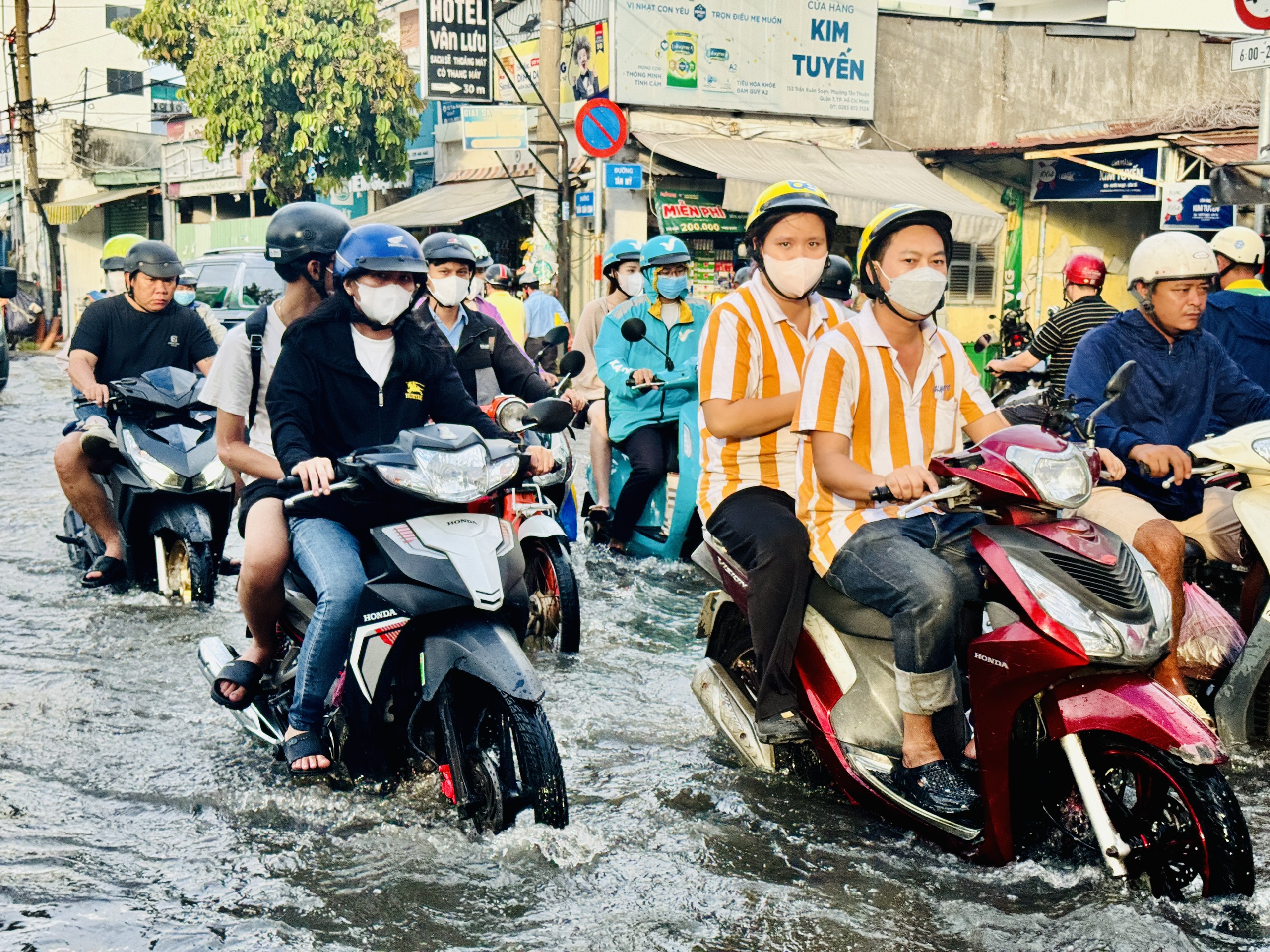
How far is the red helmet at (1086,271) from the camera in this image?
272 inches

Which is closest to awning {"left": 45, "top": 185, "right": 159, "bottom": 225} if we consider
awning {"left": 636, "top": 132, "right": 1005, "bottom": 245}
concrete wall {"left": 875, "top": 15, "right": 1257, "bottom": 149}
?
awning {"left": 636, "top": 132, "right": 1005, "bottom": 245}

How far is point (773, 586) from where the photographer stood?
383 cm

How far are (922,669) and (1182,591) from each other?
1521mm

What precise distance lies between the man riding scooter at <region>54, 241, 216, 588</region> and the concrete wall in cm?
1565

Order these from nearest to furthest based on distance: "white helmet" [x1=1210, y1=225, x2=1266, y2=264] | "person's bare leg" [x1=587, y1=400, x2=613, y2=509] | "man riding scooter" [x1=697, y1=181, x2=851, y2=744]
A: "man riding scooter" [x1=697, y1=181, x2=851, y2=744], "white helmet" [x1=1210, y1=225, x2=1266, y2=264], "person's bare leg" [x1=587, y1=400, x2=613, y2=509]

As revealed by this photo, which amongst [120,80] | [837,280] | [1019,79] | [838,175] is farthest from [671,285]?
[120,80]

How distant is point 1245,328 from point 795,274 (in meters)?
2.91

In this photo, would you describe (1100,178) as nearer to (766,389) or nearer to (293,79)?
(293,79)

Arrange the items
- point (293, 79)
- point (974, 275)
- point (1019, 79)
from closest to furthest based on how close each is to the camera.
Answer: point (974, 275), point (1019, 79), point (293, 79)

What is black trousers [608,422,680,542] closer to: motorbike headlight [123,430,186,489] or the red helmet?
the red helmet

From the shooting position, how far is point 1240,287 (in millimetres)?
6359

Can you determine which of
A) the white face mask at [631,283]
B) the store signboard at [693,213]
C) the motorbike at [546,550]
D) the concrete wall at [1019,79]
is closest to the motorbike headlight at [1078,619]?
the motorbike at [546,550]

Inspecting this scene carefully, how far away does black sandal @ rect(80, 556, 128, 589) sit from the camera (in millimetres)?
7156

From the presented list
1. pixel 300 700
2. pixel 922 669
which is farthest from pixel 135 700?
pixel 922 669
